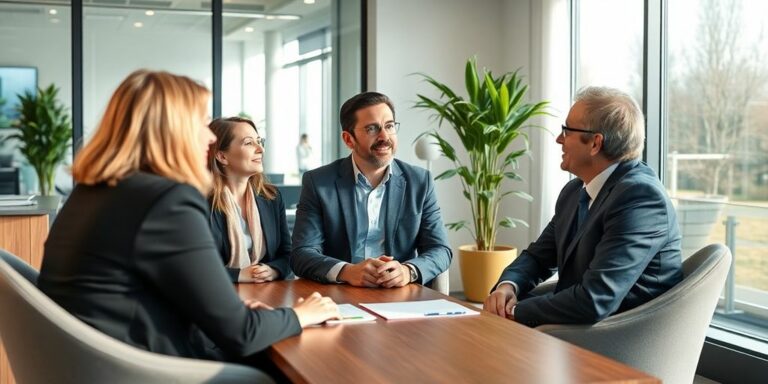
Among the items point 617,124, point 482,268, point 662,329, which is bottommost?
point 482,268

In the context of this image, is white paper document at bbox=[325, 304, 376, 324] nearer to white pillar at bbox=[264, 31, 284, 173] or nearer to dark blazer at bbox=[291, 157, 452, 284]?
dark blazer at bbox=[291, 157, 452, 284]

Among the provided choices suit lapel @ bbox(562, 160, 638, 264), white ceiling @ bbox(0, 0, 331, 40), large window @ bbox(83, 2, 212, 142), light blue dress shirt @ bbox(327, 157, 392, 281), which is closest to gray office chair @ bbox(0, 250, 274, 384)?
suit lapel @ bbox(562, 160, 638, 264)

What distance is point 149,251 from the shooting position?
1808mm

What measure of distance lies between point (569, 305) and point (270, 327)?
974 millimetres

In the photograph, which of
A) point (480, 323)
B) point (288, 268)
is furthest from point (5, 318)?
point (288, 268)

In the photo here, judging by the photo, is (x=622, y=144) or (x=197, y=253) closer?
(x=197, y=253)

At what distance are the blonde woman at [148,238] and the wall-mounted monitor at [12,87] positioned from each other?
465 cm

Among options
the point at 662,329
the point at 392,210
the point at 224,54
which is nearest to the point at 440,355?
the point at 662,329

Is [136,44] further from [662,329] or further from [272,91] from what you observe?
[662,329]

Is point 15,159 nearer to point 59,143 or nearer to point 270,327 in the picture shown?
point 59,143

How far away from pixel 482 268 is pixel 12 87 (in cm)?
348

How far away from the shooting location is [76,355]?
1.80m

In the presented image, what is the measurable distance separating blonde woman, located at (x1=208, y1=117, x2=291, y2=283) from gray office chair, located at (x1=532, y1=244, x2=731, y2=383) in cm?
120

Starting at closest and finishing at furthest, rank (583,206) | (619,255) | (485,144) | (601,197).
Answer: (619,255), (601,197), (583,206), (485,144)
